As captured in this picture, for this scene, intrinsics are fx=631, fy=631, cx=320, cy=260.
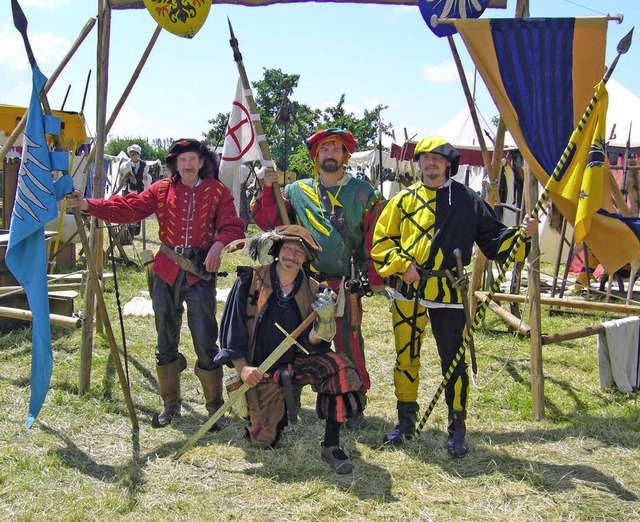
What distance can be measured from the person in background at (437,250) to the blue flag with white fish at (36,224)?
195 centimetres

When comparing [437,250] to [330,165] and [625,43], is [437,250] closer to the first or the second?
[330,165]

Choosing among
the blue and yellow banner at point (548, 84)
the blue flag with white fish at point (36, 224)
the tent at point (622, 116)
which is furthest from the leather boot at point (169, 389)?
the tent at point (622, 116)

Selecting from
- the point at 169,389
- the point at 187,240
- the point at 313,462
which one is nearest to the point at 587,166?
the point at 313,462

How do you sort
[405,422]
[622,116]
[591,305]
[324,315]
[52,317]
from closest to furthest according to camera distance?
[324,315], [405,422], [52,317], [591,305], [622,116]

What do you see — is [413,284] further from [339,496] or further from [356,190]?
[339,496]

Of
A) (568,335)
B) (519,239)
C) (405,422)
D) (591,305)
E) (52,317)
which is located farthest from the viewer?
(591,305)

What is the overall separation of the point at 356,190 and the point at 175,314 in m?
1.46

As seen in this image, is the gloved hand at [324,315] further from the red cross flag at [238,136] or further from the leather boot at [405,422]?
the red cross flag at [238,136]

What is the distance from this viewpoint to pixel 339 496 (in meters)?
3.21

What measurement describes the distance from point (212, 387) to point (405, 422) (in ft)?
4.20

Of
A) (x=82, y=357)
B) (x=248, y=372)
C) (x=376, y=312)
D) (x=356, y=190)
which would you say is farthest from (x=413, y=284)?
(x=376, y=312)

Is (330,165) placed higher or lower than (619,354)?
higher

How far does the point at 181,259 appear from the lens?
403cm

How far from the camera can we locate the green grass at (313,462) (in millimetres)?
3109
